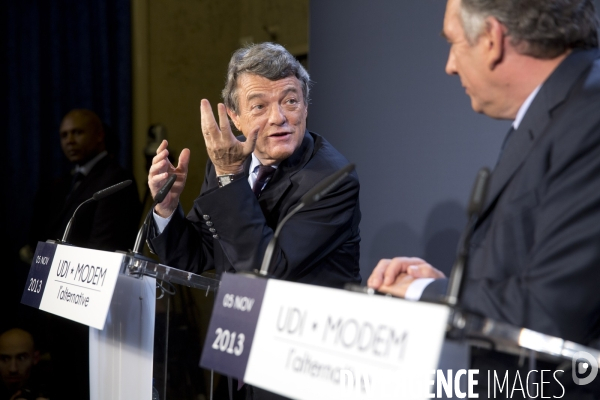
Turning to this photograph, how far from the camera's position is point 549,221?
42.7 inches

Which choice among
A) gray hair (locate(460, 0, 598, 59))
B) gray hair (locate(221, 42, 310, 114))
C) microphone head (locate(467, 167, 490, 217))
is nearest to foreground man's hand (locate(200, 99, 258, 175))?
gray hair (locate(221, 42, 310, 114))

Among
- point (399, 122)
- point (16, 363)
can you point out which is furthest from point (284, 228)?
point (16, 363)

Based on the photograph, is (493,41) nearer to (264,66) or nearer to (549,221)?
(549,221)

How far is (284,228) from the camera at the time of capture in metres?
1.81

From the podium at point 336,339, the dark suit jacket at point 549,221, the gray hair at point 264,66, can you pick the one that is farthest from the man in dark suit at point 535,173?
the gray hair at point 264,66

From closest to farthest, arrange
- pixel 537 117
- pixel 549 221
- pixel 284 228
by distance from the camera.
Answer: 1. pixel 549 221
2. pixel 537 117
3. pixel 284 228

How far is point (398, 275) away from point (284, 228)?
0.60m

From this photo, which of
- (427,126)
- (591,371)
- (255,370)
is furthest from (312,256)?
(427,126)

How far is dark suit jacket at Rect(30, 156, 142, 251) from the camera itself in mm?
3254

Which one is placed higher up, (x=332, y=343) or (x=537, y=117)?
(x=537, y=117)

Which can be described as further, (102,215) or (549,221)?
(102,215)

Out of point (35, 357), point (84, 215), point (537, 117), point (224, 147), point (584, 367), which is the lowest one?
point (35, 357)

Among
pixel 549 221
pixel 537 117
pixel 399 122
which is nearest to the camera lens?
pixel 549 221

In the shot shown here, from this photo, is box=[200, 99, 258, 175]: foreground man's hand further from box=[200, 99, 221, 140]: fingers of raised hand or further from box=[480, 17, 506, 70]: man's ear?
box=[480, 17, 506, 70]: man's ear
